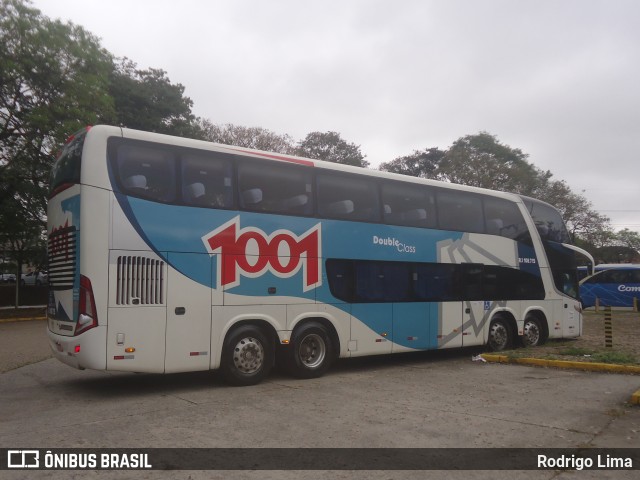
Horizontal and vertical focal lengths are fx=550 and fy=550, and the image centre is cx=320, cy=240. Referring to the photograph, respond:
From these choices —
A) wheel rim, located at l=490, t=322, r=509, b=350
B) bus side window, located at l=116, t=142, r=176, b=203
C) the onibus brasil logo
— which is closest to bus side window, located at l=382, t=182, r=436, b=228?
the onibus brasil logo

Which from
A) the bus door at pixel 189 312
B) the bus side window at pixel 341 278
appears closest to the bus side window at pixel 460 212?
the bus side window at pixel 341 278

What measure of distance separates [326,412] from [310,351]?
9.42 ft

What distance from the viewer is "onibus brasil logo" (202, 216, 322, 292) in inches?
346

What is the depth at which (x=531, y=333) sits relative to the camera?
14070 millimetres

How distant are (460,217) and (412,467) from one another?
8178 mm

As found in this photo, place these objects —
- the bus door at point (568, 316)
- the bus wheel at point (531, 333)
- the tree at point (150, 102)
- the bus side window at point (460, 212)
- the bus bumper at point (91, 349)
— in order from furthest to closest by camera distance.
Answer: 1. the tree at point (150, 102)
2. the bus door at point (568, 316)
3. the bus wheel at point (531, 333)
4. the bus side window at point (460, 212)
5. the bus bumper at point (91, 349)


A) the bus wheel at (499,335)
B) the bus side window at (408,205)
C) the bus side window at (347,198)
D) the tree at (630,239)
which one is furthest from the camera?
the tree at (630,239)

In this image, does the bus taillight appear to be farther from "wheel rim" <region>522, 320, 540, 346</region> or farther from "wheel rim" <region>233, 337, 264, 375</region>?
"wheel rim" <region>522, 320, 540, 346</region>

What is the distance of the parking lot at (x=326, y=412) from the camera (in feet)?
18.7

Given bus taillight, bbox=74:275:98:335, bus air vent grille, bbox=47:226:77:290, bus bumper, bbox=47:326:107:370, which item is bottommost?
bus bumper, bbox=47:326:107:370

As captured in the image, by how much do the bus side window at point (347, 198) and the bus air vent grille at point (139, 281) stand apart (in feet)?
10.6

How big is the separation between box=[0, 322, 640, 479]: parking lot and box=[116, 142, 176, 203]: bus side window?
301 centimetres

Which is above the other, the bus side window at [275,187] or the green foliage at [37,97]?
the green foliage at [37,97]

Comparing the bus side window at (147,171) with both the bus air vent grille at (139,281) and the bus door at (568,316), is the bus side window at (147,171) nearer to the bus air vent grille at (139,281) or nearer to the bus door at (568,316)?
the bus air vent grille at (139,281)
